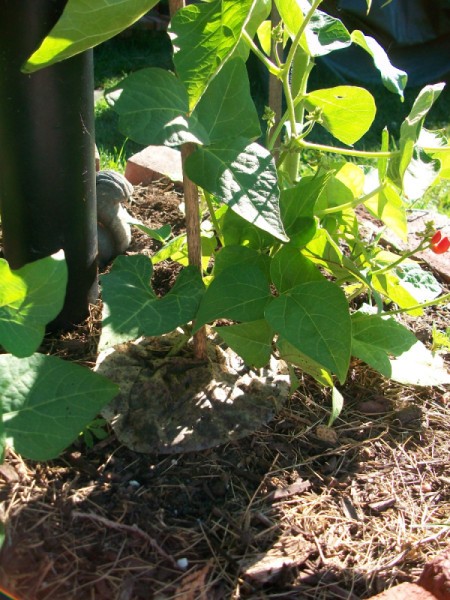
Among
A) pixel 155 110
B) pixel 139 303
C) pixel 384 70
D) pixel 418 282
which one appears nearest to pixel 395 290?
pixel 418 282

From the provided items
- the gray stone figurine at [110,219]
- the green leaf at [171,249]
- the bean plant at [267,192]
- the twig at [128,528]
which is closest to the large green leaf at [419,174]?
the bean plant at [267,192]

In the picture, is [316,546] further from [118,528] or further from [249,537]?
[118,528]

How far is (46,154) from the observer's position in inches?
62.1

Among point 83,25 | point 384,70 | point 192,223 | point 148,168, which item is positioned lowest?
point 148,168

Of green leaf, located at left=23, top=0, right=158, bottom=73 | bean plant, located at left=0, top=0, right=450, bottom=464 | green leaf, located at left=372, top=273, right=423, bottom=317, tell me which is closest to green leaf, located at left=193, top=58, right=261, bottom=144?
bean plant, located at left=0, top=0, right=450, bottom=464

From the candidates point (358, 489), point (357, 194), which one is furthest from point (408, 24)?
point (358, 489)

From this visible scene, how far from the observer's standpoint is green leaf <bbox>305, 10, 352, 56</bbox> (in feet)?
4.66

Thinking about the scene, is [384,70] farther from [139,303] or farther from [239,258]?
[139,303]

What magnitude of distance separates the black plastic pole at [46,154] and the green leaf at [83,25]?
475 mm

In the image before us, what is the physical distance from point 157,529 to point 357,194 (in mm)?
870

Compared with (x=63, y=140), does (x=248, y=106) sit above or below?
above

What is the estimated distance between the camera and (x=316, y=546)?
4.41 ft

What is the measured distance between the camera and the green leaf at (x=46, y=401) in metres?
1.19

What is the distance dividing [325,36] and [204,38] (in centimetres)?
48
